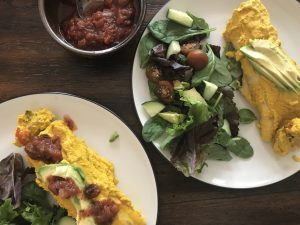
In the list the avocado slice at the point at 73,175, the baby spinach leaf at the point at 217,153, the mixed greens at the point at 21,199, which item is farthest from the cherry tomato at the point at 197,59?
the mixed greens at the point at 21,199

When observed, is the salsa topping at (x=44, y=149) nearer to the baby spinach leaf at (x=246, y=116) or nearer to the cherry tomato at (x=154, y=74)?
the cherry tomato at (x=154, y=74)

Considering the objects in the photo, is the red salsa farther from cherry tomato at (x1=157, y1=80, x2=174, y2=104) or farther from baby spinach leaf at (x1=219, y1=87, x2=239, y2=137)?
baby spinach leaf at (x1=219, y1=87, x2=239, y2=137)

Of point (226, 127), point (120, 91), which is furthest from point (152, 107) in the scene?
point (226, 127)

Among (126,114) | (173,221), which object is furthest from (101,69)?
(173,221)

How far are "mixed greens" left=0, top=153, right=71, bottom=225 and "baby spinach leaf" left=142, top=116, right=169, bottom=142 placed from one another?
482 millimetres

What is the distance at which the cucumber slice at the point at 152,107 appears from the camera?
1948 mm

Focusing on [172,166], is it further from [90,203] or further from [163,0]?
[163,0]

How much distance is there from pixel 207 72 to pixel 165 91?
7.8 inches

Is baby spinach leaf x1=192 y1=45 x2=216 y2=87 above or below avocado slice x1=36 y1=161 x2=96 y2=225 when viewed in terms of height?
above

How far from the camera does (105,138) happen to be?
1970 millimetres

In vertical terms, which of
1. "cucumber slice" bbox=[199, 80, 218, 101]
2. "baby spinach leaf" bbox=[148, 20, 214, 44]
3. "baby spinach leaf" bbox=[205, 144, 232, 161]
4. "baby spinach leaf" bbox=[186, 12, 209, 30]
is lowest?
"baby spinach leaf" bbox=[205, 144, 232, 161]

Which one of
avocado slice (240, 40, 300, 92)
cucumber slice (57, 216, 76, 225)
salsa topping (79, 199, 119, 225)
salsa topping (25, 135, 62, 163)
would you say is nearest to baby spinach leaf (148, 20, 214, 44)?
avocado slice (240, 40, 300, 92)

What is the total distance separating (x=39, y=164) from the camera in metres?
1.92

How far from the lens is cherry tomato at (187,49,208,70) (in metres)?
1.95
